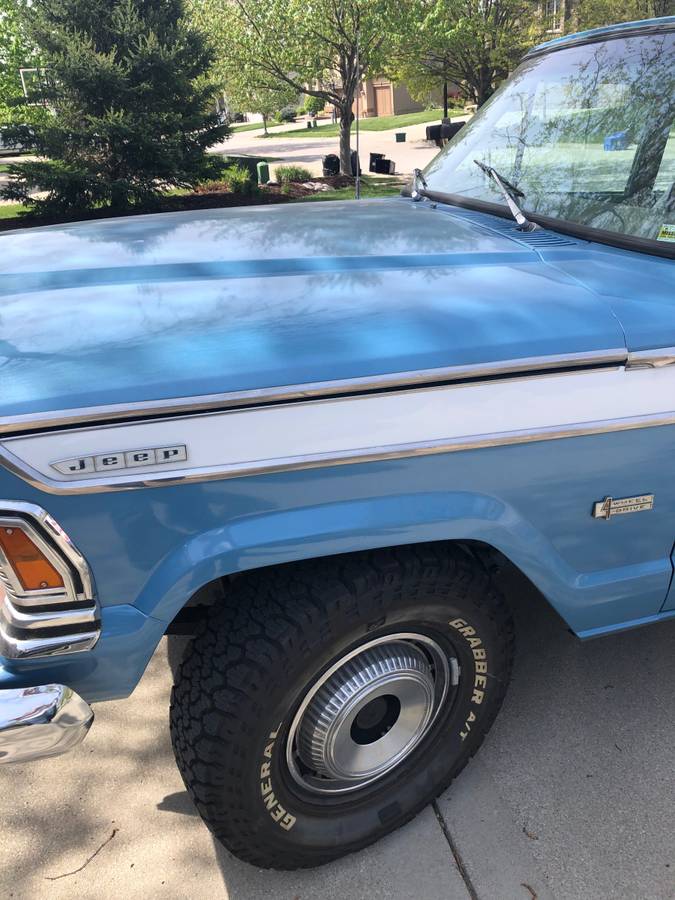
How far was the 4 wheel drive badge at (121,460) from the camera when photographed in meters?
1.44

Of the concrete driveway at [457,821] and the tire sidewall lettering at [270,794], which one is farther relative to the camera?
the concrete driveway at [457,821]

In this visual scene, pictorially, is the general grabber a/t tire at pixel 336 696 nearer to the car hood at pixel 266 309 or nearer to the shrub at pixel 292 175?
the car hood at pixel 266 309

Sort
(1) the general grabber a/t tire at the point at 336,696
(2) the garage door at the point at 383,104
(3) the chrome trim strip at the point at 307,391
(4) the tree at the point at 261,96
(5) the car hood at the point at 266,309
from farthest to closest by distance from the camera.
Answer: (2) the garage door at the point at 383,104 → (4) the tree at the point at 261,96 → (1) the general grabber a/t tire at the point at 336,696 → (5) the car hood at the point at 266,309 → (3) the chrome trim strip at the point at 307,391

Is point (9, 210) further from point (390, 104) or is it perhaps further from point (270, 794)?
point (390, 104)

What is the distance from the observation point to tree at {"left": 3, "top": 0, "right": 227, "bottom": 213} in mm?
11398

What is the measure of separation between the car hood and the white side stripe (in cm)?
7

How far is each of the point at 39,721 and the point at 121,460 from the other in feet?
1.86

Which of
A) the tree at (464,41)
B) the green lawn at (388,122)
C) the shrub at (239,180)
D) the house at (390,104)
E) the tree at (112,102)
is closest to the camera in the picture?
the tree at (112,102)

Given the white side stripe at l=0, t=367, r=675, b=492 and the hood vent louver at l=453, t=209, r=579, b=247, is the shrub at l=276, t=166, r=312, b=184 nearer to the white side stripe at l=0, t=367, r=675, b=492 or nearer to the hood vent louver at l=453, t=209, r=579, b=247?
the hood vent louver at l=453, t=209, r=579, b=247

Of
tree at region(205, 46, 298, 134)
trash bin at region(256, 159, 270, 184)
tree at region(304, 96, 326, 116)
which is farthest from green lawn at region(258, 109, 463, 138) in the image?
trash bin at region(256, 159, 270, 184)

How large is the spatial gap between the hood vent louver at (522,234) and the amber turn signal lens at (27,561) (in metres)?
1.67

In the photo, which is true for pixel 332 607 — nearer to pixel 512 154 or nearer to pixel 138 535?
pixel 138 535

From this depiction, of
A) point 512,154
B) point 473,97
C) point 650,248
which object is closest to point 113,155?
point 473,97

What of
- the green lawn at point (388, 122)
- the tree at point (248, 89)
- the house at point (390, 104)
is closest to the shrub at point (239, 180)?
the tree at point (248, 89)
